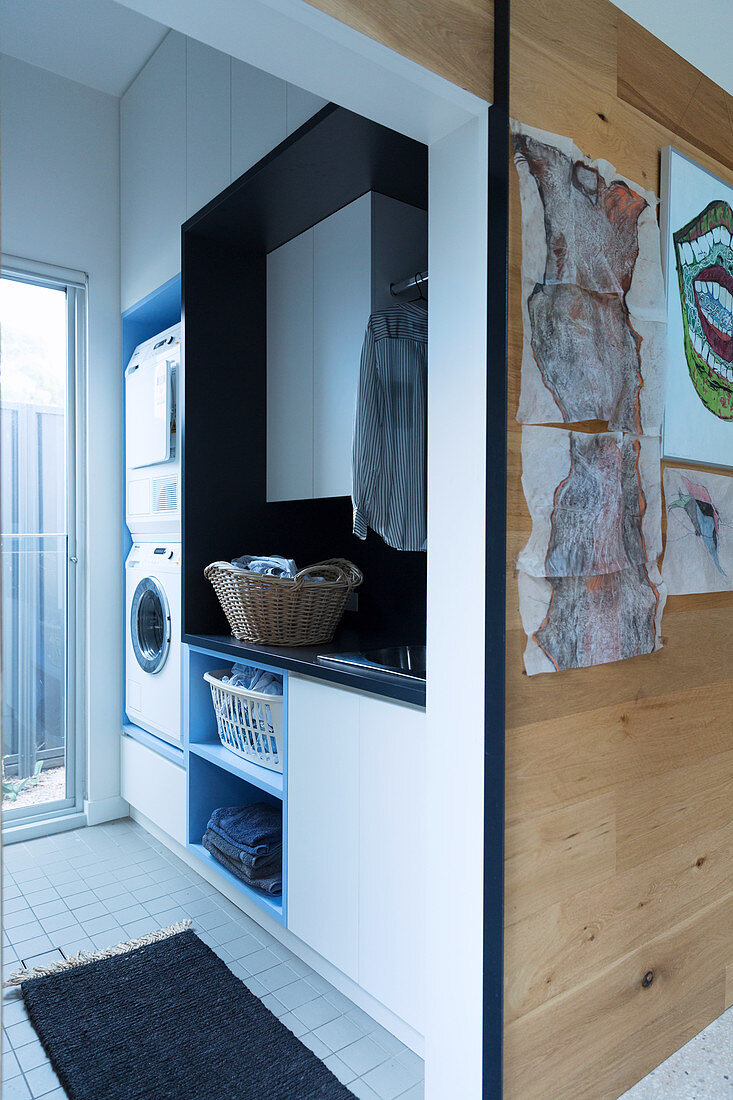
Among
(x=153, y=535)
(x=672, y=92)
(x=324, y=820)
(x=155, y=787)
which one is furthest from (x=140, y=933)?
(x=672, y=92)

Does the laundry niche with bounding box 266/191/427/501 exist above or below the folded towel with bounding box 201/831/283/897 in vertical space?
above

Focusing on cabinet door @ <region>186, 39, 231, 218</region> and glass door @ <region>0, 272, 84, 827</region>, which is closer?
cabinet door @ <region>186, 39, 231, 218</region>

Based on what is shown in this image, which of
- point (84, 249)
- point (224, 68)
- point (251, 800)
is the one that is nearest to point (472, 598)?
point (251, 800)

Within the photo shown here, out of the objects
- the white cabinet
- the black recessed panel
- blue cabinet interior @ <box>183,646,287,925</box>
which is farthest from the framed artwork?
the white cabinet

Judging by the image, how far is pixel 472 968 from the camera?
1.36 meters

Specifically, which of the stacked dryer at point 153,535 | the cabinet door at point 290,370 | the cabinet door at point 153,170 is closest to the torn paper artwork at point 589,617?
the cabinet door at point 290,370

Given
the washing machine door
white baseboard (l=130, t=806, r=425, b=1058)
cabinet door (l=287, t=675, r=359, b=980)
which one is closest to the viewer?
white baseboard (l=130, t=806, r=425, b=1058)

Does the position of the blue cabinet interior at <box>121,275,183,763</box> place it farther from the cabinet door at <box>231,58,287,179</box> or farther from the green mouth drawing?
the green mouth drawing

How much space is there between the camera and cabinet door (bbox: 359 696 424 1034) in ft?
5.30

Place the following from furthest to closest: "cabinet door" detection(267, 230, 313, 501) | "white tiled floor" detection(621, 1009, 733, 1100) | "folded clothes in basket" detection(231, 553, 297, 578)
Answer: "cabinet door" detection(267, 230, 313, 501) → "folded clothes in basket" detection(231, 553, 297, 578) → "white tiled floor" detection(621, 1009, 733, 1100)

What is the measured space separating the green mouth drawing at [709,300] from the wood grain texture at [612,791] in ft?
0.54

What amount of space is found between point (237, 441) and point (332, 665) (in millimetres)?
1095

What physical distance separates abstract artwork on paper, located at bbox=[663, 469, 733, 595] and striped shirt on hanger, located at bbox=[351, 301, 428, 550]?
2.40ft

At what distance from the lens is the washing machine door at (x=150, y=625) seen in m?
2.76
